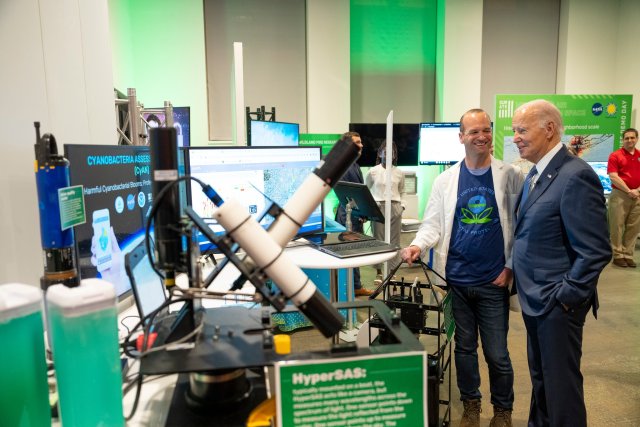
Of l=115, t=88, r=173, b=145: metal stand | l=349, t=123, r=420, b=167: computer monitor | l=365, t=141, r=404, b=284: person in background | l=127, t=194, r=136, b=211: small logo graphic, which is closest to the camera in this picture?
l=127, t=194, r=136, b=211: small logo graphic

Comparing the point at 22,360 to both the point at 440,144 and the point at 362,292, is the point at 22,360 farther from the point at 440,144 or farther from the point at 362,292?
the point at 440,144

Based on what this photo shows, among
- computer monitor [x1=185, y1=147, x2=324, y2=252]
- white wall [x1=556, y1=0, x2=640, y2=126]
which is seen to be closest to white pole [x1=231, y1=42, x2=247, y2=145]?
computer monitor [x1=185, y1=147, x2=324, y2=252]

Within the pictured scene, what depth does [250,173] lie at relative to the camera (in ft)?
6.69

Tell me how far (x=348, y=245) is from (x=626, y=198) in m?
4.65

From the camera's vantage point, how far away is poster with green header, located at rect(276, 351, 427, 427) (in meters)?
0.70

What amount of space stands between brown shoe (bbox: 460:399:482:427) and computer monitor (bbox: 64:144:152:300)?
5.10 feet

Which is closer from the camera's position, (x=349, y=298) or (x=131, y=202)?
(x=131, y=202)

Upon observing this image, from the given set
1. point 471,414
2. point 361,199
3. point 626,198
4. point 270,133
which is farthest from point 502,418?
point 626,198

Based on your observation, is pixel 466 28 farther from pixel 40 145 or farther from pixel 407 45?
pixel 40 145

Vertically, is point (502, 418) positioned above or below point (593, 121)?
below

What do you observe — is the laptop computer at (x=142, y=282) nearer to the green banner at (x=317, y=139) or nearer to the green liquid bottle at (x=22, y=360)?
the green liquid bottle at (x=22, y=360)

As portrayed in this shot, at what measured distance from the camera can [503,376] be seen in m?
1.98

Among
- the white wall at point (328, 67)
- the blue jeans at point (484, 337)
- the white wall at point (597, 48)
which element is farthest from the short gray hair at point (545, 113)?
the white wall at point (597, 48)

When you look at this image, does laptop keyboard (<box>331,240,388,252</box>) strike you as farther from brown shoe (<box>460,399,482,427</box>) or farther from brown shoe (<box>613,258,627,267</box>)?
brown shoe (<box>613,258,627,267</box>)
